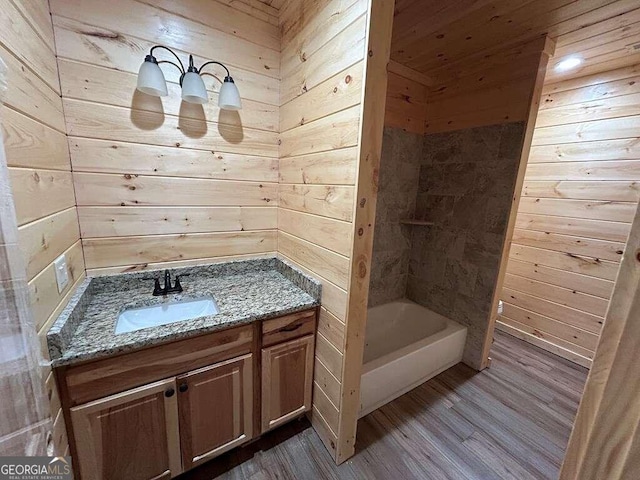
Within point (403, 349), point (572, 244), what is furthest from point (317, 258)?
point (572, 244)

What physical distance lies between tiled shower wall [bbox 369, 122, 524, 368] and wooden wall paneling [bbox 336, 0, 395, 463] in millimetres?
1214

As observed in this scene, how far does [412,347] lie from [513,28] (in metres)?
2.13

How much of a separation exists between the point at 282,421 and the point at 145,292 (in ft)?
3.40

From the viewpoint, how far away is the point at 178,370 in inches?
45.8

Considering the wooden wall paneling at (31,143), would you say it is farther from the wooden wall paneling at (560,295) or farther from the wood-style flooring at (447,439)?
the wooden wall paneling at (560,295)

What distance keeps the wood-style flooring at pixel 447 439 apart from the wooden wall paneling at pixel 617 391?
1.40 metres

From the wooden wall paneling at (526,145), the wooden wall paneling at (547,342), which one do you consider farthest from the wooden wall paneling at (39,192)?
the wooden wall paneling at (547,342)

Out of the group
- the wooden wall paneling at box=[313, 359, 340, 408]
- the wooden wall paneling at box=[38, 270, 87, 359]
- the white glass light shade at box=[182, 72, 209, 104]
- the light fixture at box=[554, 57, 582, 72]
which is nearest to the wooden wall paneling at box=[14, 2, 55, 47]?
the white glass light shade at box=[182, 72, 209, 104]


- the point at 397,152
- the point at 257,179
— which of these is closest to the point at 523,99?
the point at 397,152

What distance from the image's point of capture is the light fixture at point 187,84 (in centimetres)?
124

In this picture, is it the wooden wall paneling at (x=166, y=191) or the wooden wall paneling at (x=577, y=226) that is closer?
the wooden wall paneling at (x=166, y=191)

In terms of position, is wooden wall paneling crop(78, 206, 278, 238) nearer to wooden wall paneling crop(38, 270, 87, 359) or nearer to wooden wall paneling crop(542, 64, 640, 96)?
wooden wall paneling crop(38, 270, 87, 359)

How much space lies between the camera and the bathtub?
1771mm

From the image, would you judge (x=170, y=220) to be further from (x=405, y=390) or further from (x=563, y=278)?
(x=563, y=278)
